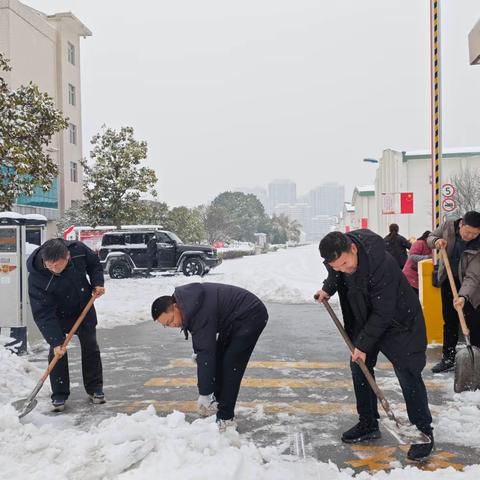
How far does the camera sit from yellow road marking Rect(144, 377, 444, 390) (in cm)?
599

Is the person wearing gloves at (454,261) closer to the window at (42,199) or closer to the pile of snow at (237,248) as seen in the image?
the window at (42,199)

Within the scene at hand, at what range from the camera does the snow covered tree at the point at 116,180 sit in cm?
2459

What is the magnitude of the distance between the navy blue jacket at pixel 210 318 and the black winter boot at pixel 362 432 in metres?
1.06

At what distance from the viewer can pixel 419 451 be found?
3.91 metres

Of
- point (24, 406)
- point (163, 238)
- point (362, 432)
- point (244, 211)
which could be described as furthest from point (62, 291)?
point (244, 211)

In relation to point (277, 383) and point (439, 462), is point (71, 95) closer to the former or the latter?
point (277, 383)

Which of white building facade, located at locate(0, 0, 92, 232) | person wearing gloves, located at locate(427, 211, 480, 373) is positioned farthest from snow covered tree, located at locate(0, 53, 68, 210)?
white building facade, located at locate(0, 0, 92, 232)

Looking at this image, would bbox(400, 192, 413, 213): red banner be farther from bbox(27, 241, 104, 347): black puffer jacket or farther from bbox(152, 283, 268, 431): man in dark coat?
bbox(152, 283, 268, 431): man in dark coat

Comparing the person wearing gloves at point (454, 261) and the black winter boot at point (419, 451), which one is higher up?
the person wearing gloves at point (454, 261)

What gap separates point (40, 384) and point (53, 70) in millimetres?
37201

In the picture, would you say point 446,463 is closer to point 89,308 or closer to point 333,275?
point 333,275

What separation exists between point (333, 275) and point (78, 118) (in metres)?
41.1

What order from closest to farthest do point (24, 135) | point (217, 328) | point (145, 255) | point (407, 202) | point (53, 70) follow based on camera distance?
point (217, 328) < point (24, 135) < point (145, 255) < point (407, 202) < point (53, 70)

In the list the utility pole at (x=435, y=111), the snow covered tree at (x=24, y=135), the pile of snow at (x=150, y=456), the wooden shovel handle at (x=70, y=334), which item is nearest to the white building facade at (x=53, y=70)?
the snow covered tree at (x=24, y=135)
